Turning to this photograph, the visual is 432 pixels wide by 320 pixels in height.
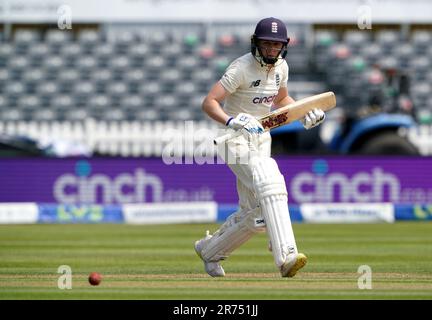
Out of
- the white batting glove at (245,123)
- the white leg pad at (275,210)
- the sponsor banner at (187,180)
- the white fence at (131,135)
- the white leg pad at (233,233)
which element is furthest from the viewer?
the white fence at (131,135)

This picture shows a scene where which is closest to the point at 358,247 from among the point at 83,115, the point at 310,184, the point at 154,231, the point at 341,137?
the point at 154,231

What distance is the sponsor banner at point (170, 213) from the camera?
1494 cm

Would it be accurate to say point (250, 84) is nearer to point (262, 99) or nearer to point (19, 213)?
point (262, 99)

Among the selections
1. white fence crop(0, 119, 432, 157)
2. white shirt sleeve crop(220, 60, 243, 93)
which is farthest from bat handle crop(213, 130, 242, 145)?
white fence crop(0, 119, 432, 157)

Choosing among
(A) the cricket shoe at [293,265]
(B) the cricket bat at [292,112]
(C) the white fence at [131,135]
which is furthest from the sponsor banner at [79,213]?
(A) the cricket shoe at [293,265]

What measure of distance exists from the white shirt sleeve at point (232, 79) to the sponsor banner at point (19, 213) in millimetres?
8313

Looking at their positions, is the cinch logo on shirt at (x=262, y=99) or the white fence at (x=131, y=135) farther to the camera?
the white fence at (x=131, y=135)

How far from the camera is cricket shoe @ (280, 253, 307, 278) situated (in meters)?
6.62

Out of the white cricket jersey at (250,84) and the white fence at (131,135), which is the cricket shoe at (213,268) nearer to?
the white cricket jersey at (250,84)

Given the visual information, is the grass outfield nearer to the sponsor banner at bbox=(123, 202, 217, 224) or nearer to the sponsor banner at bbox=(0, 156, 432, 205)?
the sponsor banner at bbox=(123, 202, 217, 224)

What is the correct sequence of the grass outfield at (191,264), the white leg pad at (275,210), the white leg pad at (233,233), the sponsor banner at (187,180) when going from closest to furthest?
the grass outfield at (191,264), the white leg pad at (275,210), the white leg pad at (233,233), the sponsor banner at (187,180)

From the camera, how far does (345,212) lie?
594 inches

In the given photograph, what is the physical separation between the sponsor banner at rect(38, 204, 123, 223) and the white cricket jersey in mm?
7901

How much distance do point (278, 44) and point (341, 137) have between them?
10065mm
